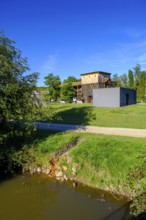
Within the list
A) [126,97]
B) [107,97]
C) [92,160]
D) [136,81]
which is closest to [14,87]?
[92,160]

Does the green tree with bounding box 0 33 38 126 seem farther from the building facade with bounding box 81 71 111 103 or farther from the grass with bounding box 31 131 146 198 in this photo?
the building facade with bounding box 81 71 111 103

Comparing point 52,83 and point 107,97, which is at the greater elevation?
point 52,83

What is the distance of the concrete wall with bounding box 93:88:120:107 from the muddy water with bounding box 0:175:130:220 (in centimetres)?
1825

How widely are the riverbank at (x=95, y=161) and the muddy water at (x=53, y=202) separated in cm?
51

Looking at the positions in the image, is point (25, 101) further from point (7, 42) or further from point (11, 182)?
point (11, 182)

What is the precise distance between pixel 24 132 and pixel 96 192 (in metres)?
5.13

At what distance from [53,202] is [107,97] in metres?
20.0

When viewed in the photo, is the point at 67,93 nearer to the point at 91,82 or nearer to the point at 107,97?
the point at 91,82

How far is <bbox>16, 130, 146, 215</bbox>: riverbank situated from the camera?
846 centimetres

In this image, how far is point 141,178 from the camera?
818cm

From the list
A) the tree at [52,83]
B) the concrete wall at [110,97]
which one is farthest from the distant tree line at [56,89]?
the concrete wall at [110,97]

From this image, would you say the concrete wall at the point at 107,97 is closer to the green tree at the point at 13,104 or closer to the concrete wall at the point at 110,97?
the concrete wall at the point at 110,97

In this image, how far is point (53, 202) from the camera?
8.38m

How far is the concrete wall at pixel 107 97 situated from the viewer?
2670 cm
